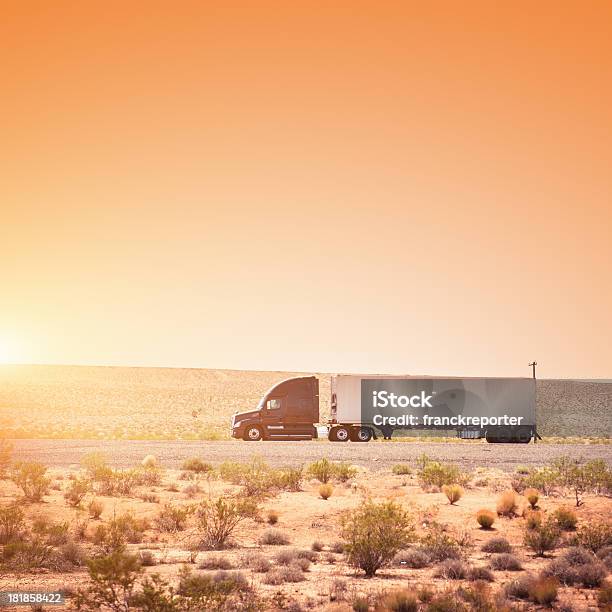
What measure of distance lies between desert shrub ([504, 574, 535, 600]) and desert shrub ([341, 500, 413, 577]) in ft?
9.52

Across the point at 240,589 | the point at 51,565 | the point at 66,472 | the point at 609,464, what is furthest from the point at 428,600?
the point at 609,464

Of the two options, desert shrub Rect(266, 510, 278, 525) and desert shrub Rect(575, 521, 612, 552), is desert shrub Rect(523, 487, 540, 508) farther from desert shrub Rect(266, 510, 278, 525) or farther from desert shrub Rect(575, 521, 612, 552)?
desert shrub Rect(266, 510, 278, 525)

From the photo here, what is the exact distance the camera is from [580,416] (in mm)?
110688

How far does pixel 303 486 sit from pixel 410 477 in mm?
4872

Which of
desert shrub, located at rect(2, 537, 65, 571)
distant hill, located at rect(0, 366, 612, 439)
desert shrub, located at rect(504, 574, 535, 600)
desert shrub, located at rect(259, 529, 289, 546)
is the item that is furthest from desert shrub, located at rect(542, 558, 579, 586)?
distant hill, located at rect(0, 366, 612, 439)

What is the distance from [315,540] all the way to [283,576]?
15.9 ft

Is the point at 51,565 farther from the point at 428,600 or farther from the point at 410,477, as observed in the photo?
the point at 410,477

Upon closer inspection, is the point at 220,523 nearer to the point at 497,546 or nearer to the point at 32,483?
the point at 497,546

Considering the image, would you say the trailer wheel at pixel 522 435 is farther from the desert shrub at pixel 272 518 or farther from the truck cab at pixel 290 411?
the desert shrub at pixel 272 518

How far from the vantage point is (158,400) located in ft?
404

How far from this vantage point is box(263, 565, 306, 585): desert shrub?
14.9 m

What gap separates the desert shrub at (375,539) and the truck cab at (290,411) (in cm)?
3031

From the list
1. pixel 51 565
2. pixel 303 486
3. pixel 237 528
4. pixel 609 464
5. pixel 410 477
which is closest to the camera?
pixel 51 565

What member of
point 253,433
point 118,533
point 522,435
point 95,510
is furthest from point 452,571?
point 522,435
